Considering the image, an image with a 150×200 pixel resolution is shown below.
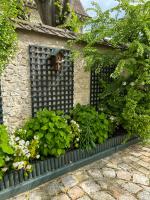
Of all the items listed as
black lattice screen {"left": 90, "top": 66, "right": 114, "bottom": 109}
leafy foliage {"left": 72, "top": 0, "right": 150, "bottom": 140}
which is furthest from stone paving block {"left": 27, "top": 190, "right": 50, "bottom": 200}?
black lattice screen {"left": 90, "top": 66, "right": 114, "bottom": 109}

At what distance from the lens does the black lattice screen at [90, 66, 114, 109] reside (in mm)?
4711

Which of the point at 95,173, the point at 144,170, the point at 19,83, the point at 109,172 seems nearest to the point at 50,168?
the point at 95,173

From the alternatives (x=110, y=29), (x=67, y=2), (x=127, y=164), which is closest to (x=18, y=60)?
(x=110, y=29)

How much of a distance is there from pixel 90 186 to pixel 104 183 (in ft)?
0.84

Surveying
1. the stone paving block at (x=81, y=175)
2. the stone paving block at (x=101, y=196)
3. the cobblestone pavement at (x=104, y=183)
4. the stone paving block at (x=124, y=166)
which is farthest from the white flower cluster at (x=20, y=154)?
the stone paving block at (x=124, y=166)

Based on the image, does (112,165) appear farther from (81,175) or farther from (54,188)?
(54,188)

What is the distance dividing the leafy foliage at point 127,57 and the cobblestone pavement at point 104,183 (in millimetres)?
810

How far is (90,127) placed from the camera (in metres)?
3.72

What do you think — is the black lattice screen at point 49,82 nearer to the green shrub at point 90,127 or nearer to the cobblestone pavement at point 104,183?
the green shrub at point 90,127

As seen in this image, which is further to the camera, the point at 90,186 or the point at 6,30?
the point at 90,186

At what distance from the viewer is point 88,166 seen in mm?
3572

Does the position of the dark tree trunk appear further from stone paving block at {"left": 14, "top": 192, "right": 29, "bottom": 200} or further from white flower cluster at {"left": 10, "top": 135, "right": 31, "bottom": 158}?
stone paving block at {"left": 14, "top": 192, "right": 29, "bottom": 200}

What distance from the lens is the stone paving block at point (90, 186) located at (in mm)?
2855

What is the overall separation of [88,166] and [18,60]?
7.81 feet
